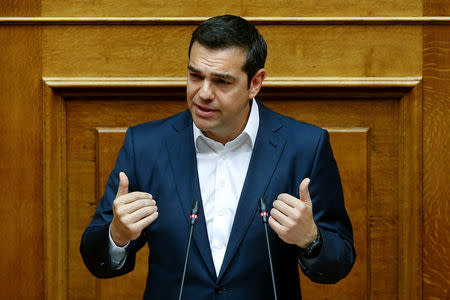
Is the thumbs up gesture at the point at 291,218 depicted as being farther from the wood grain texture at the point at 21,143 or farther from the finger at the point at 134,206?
the wood grain texture at the point at 21,143

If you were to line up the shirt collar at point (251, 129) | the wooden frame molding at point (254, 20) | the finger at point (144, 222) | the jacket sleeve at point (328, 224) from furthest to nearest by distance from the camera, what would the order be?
the wooden frame molding at point (254, 20)
the shirt collar at point (251, 129)
the jacket sleeve at point (328, 224)
the finger at point (144, 222)

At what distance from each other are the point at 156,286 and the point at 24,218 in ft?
2.25

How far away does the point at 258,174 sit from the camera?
161 cm

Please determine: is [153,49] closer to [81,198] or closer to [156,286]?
[81,198]

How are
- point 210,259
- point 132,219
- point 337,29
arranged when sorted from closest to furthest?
point 132,219 < point 210,259 < point 337,29

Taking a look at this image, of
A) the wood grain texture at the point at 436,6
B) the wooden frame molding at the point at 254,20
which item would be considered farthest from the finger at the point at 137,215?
the wood grain texture at the point at 436,6

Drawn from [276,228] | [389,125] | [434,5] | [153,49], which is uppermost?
[434,5]

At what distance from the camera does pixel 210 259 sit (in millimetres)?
1553

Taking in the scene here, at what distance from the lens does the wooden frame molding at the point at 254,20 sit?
2.08 m

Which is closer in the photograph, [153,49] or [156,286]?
[156,286]

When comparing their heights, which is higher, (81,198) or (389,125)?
(389,125)

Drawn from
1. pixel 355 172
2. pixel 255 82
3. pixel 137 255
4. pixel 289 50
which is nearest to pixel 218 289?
pixel 255 82

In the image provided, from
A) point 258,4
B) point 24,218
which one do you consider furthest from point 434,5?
point 24,218

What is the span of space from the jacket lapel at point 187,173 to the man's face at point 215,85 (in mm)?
80
